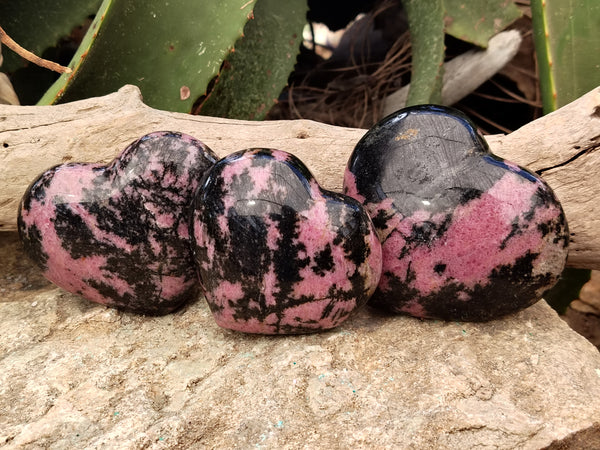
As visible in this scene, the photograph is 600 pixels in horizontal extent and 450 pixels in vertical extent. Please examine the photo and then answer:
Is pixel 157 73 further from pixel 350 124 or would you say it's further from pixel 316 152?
pixel 350 124

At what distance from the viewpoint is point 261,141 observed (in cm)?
137

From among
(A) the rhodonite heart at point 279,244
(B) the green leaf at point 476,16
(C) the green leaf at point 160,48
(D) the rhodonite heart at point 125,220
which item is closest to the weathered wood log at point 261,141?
(C) the green leaf at point 160,48

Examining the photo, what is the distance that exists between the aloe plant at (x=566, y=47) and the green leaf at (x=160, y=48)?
26.4 inches

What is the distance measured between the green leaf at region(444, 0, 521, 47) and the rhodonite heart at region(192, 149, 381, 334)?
971 millimetres

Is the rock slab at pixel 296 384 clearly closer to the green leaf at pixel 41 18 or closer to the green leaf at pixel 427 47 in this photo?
the green leaf at pixel 427 47

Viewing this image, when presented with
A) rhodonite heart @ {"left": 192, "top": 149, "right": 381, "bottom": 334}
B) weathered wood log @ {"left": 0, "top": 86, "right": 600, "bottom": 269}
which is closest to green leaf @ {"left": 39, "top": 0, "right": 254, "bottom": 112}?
weathered wood log @ {"left": 0, "top": 86, "right": 600, "bottom": 269}

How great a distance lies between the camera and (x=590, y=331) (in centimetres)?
185

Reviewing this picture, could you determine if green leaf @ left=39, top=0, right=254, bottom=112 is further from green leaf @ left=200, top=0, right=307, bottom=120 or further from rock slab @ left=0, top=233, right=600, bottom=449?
rock slab @ left=0, top=233, right=600, bottom=449

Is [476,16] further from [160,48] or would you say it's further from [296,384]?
[296,384]

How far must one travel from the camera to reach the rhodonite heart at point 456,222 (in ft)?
3.52

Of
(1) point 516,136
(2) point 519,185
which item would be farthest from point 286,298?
(1) point 516,136

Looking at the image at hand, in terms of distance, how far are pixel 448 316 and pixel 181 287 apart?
1.66 feet

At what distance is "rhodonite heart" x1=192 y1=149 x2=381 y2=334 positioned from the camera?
102 centimetres

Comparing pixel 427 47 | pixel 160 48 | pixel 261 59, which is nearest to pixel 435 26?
pixel 427 47
